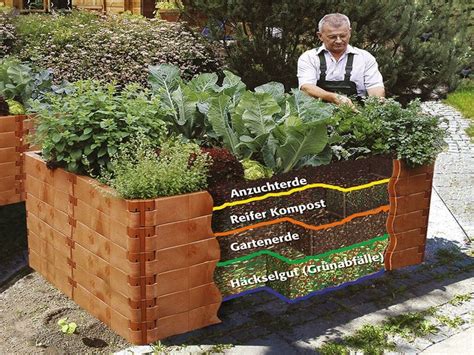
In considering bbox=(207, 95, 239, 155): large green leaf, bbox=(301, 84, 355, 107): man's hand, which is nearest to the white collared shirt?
bbox=(301, 84, 355, 107): man's hand

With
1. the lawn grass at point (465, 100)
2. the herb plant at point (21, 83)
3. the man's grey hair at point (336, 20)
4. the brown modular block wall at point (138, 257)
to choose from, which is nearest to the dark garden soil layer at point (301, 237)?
the brown modular block wall at point (138, 257)

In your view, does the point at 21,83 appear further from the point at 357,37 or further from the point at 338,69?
the point at 357,37

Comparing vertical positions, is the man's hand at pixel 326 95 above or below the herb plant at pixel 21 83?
above

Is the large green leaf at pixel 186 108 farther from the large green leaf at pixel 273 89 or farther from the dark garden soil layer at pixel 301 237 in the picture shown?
the dark garden soil layer at pixel 301 237

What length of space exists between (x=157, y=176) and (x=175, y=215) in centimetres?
22

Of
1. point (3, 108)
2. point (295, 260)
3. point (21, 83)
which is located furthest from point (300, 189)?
point (21, 83)

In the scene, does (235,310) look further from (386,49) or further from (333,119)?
(386,49)

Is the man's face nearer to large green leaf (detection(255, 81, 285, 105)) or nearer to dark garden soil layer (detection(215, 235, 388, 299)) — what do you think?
large green leaf (detection(255, 81, 285, 105))

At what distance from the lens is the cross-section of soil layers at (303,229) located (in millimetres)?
3906

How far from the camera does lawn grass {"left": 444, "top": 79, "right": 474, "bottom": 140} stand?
1286 centimetres

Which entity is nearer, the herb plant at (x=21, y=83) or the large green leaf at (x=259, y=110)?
the large green leaf at (x=259, y=110)

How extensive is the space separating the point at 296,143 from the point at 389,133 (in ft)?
2.65

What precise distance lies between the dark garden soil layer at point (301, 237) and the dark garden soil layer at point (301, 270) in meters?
0.04

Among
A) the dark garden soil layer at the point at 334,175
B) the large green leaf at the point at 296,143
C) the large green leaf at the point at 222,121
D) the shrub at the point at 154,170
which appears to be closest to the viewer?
the shrub at the point at 154,170
